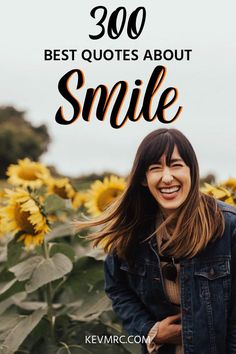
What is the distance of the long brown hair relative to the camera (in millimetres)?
2715

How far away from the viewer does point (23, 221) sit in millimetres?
3467

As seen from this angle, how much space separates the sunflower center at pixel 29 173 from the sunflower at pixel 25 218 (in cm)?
87

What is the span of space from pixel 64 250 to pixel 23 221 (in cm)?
24

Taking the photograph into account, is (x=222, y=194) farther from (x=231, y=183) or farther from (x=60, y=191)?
(x=60, y=191)

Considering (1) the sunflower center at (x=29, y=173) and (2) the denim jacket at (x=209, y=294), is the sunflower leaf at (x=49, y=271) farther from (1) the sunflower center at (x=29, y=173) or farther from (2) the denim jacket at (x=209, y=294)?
(1) the sunflower center at (x=29, y=173)

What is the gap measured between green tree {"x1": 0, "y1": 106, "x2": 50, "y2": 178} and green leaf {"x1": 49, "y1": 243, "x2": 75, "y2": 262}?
466cm

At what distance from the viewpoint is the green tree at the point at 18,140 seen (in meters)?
8.55

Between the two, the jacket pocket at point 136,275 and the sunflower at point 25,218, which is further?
the sunflower at point 25,218

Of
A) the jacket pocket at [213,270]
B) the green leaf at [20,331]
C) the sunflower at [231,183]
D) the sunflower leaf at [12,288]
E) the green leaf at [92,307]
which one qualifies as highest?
the sunflower at [231,183]

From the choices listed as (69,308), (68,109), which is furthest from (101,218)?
(69,308)

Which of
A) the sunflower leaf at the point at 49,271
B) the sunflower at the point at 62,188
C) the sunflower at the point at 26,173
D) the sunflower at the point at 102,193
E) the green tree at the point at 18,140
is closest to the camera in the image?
the sunflower leaf at the point at 49,271

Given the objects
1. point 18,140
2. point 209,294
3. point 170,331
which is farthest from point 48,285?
point 18,140

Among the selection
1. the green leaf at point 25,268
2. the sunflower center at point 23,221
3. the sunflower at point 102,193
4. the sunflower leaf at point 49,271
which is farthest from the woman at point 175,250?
the sunflower at point 102,193

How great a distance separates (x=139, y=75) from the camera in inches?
126
